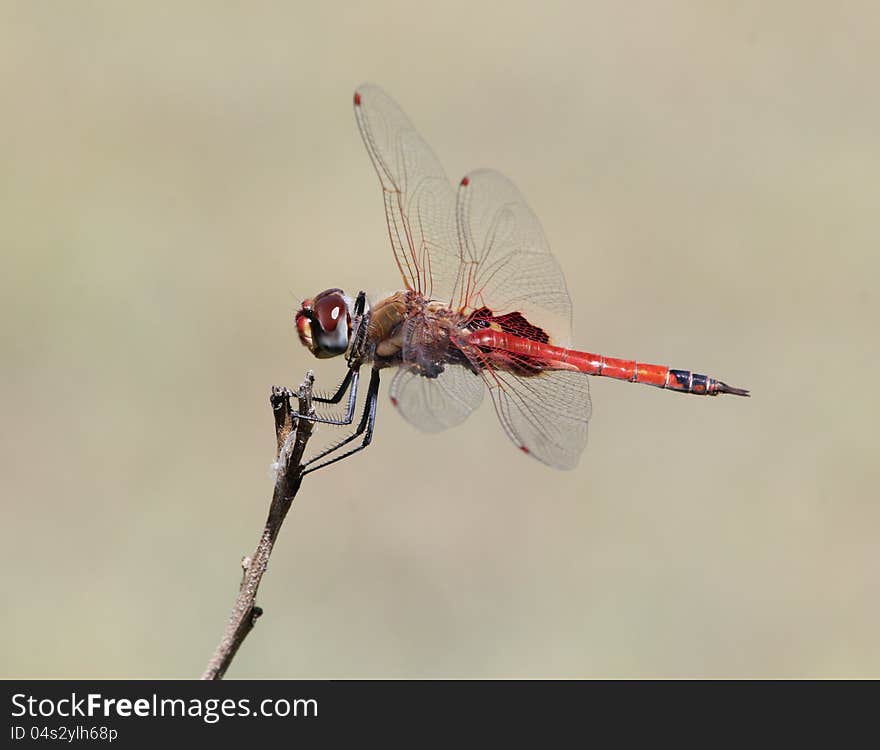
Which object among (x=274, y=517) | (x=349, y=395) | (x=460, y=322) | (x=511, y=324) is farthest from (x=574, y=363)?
(x=274, y=517)

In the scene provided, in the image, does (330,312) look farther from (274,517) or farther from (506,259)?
(274,517)

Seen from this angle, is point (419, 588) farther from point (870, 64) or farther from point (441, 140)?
point (870, 64)

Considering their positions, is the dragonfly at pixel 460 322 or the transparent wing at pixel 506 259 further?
the transparent wing at pixel 506 259

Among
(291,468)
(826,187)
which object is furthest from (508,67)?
(291,468)

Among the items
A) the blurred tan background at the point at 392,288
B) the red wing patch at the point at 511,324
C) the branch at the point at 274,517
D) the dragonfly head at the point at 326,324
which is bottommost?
the branch at the point at 274,517

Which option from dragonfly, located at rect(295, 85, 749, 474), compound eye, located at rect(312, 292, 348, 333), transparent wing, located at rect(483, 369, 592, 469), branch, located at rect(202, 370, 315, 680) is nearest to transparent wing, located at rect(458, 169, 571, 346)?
dragonfly, located at rect(295, 85, 749, 474)

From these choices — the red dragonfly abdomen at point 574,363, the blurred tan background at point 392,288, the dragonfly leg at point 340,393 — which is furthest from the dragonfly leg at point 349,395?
the blurred tan background at point 392,288

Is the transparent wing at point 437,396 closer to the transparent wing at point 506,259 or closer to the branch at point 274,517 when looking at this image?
the transparent wing at point 506,259

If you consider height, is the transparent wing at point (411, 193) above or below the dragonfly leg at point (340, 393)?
above

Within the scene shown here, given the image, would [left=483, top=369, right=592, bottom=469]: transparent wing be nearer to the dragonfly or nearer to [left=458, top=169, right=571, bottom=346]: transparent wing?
the dragonfly
